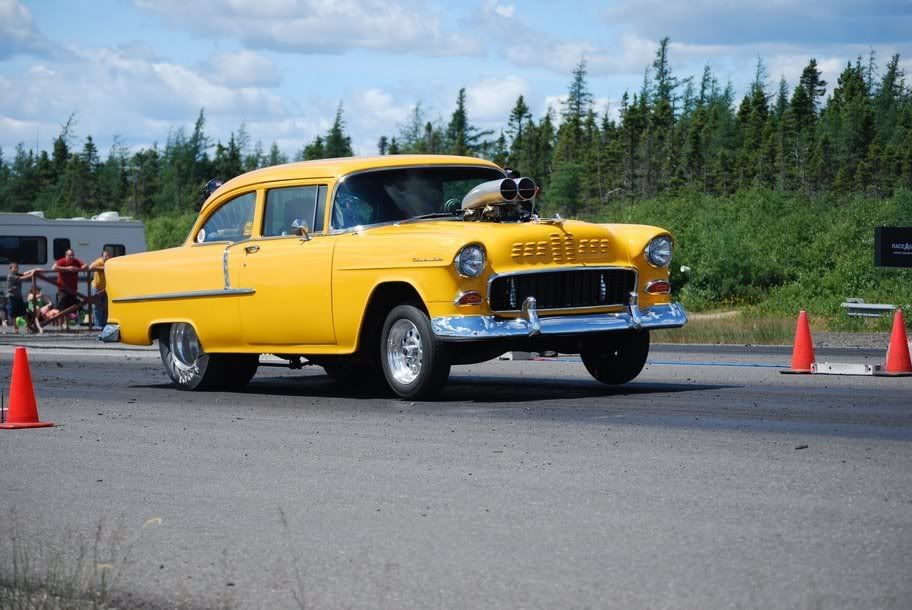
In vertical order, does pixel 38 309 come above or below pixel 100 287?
below

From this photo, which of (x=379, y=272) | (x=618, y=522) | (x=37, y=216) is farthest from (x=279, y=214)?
(x=37, y=216)

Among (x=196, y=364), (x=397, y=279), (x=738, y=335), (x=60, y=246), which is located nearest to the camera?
(x=397, y=279)

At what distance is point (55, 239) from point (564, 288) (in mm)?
31113

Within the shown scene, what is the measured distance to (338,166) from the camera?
12.2 meters

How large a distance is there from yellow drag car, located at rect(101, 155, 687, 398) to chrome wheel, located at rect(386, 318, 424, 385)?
0.01m

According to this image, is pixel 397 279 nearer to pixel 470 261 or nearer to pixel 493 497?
pixel 470 261

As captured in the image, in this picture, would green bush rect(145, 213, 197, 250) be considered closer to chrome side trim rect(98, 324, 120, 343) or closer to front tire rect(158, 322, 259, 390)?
chrome side trim rect(98, 324, 120, 343)

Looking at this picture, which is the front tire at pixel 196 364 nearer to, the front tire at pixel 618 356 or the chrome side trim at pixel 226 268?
the chrome side trim at pixel 226 268

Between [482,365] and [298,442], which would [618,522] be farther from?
[482,365]

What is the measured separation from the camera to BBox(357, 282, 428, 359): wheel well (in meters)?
11.3

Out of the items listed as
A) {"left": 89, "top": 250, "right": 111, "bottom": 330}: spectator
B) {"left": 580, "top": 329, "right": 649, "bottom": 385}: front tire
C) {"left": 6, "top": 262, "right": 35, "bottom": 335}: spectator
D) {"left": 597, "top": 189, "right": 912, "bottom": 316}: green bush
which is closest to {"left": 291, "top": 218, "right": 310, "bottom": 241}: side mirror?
{"left": 580, "top": 329, "right": 649, "bottom": 385}: front tire

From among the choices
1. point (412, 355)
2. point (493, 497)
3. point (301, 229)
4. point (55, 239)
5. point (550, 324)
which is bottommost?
point (493, 497)

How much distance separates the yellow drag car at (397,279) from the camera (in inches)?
429

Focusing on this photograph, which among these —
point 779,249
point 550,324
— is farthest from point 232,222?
point 779,249
